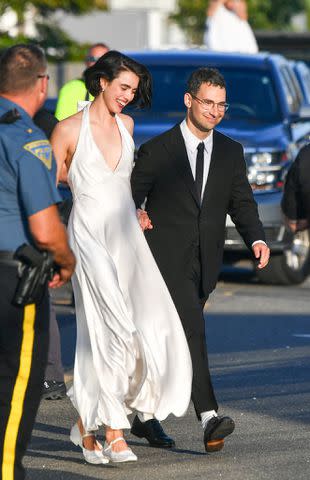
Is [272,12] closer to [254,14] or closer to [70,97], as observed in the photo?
[254,14]

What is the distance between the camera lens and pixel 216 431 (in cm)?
724

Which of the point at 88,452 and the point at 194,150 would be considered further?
the point at 194,150

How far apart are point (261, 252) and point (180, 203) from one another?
0.48 m

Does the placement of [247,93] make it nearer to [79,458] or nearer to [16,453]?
[79,458]

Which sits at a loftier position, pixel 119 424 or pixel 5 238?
pixel 5 238

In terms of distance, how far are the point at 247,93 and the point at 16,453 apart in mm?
9656

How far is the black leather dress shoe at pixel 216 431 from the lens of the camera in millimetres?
7234

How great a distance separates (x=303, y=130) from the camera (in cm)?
1569

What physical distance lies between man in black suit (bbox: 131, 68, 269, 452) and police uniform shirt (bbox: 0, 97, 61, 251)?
189cm

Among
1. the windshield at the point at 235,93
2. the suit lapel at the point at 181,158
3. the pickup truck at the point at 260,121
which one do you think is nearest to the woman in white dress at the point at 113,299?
the suit lapel at the point at 181,158

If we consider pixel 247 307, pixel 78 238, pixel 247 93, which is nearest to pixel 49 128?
pixel 78 238

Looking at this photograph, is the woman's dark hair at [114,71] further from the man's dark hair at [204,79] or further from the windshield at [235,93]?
the windshield at [235,93]

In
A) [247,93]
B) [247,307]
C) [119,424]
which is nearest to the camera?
[119,424]

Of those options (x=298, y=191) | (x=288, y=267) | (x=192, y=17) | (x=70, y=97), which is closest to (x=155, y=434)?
(x=298, y=191)
